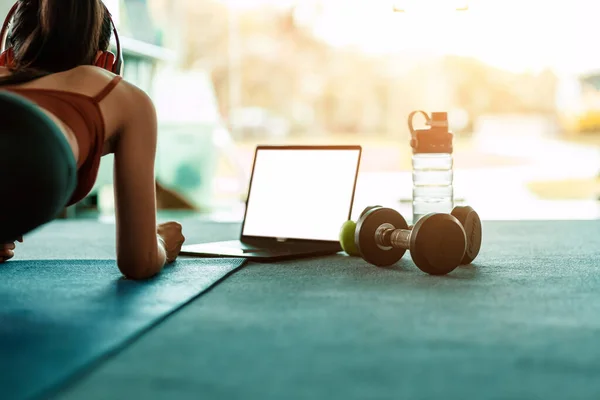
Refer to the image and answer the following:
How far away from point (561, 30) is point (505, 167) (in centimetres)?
116

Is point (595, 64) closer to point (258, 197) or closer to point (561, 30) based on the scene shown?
point (561, 30)

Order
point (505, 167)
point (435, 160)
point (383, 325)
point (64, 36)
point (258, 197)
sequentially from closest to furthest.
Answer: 1. point (383, 325)
2. point (64, 36)
3. point (258, 197)
4. point (435, 160)
5. point (505, 167)

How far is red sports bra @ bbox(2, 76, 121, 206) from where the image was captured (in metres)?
1.41

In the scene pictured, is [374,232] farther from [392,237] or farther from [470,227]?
[470,227]

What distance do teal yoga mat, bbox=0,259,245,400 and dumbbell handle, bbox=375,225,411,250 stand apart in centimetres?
38

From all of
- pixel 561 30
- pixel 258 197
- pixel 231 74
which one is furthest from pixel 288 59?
pixel 258 197

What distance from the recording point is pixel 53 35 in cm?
148

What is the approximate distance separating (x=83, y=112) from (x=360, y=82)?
351cm

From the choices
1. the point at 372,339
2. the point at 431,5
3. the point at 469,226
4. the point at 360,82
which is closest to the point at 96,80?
the point at 372,339

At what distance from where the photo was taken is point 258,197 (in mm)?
2279

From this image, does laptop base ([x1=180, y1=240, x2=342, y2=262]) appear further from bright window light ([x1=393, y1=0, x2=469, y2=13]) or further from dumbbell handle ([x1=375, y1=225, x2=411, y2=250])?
bright window light ([x1=393, y1=0, x2=469, y2=13])

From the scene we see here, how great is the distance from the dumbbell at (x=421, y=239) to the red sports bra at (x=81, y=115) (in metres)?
0.73

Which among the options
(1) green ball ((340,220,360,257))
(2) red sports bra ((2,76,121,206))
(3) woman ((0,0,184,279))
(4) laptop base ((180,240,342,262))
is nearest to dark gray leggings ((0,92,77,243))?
(3) woman ((0,0,184,279))

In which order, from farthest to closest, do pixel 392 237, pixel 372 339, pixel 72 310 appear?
1. pixel 392 237
2. pixel 72 310
3. pixel 372 339
